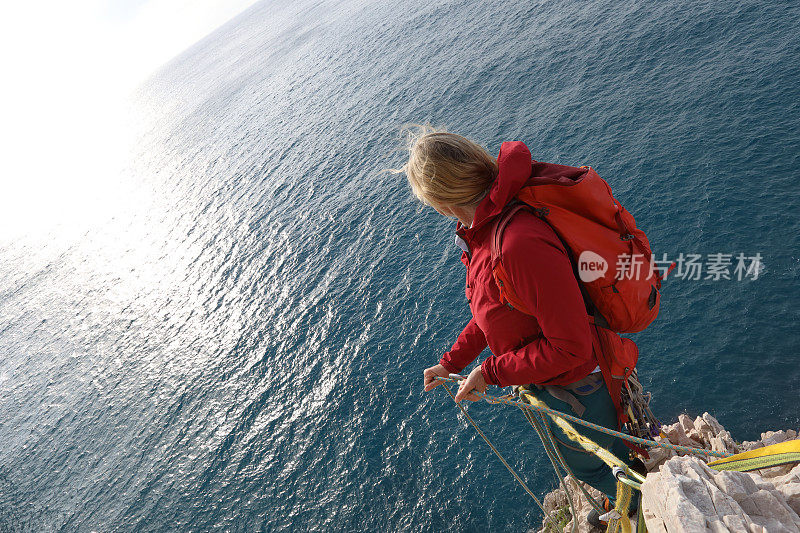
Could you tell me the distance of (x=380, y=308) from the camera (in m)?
19.1

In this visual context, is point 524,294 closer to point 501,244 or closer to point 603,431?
point 501,244

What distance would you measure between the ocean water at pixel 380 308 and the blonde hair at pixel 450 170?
1000cm

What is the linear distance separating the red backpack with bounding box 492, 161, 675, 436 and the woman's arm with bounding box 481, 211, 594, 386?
0.44 ft

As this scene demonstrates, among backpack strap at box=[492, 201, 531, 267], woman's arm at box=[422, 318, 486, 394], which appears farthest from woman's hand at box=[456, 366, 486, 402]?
backpack strap at box=[492, 201, 531, 267]

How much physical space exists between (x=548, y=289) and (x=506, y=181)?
0.83 metres

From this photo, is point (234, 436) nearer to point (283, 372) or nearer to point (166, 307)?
point (283, 372)

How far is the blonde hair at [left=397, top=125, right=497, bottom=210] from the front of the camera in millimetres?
3379

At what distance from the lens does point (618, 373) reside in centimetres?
424

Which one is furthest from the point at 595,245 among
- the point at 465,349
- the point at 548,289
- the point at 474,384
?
the point at 465,349

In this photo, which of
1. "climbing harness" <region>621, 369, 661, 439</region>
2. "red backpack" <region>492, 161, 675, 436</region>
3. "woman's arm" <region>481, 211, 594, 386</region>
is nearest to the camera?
"woman's arm" <region>481, 211, 594, 386</region>

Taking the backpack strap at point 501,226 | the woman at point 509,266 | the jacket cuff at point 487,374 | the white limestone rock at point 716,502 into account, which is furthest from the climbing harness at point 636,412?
the backpack strap at point 501,226

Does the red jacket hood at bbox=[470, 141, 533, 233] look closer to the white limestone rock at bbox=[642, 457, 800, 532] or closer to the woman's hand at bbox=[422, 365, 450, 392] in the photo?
the woman's hand at bbox=[422, 365, 450, 392]

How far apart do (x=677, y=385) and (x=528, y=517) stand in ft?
16.1

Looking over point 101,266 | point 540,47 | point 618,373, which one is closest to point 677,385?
point 618,373
